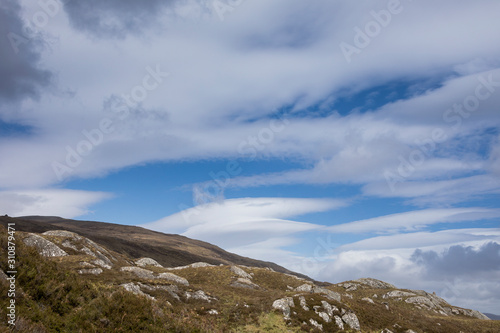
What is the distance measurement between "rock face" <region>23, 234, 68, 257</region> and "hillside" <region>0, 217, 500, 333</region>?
0.51 ft

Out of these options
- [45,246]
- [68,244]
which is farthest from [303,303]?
[68,244]

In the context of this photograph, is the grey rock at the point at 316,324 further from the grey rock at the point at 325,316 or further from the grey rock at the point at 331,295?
the grey rock at the point at 331,295

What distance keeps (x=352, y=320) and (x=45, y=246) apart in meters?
51.7

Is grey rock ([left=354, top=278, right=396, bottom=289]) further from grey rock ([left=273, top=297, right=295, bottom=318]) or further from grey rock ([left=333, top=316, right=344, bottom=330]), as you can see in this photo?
grey rock ([left=273, top=297, right=295, bottom=318])

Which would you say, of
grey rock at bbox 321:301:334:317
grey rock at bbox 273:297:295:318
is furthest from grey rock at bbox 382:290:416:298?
grey rock at bbox 273:297:295:318

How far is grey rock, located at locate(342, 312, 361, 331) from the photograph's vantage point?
33438mm

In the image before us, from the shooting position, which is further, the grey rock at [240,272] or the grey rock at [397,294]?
the grey rock at [397,294]

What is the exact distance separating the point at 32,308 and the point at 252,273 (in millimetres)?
57734

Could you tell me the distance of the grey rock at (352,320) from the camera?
33.4 m

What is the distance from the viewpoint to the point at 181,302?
3409cm

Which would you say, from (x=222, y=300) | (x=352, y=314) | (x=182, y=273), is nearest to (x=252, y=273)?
(x=182, y=273)

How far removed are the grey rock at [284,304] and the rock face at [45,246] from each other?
39522 millimetres

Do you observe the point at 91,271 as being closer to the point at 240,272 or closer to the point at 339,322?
the point at 240,272

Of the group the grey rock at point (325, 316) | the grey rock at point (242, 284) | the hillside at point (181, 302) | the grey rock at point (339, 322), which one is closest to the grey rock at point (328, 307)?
the hillside at point (181, 302)
